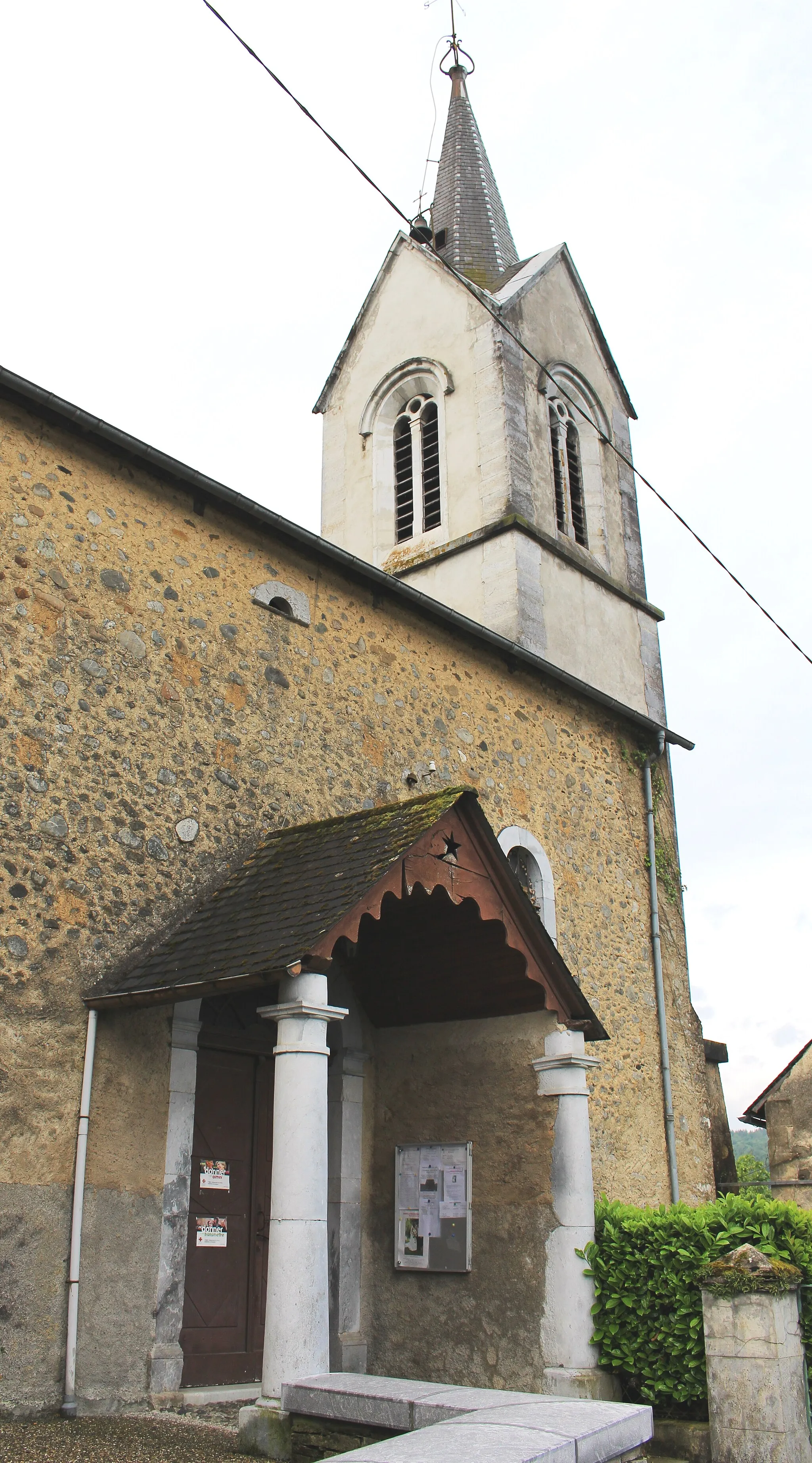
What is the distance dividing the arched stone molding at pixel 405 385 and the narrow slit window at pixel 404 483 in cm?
29

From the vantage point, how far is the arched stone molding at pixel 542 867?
33.1 ft

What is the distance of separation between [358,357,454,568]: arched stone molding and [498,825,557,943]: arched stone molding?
5.96 meters

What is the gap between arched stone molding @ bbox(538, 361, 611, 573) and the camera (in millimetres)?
16125

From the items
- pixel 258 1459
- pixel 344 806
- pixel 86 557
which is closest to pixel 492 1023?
pixel 344 806

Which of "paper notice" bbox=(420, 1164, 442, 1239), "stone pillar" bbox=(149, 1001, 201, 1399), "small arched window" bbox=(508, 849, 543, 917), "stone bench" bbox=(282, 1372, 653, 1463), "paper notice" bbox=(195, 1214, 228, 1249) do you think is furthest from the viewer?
"small arched window" bbox=(508, 849, 543, 917)

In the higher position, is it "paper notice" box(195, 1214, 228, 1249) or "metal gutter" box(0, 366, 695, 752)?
"metal gutter" box(0, 366, 695, 752)

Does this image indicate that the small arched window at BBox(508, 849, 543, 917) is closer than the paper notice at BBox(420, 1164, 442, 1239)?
No

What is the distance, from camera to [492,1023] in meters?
7.17

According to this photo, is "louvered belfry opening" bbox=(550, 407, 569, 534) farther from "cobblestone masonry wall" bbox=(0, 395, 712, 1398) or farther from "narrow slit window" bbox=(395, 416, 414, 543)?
"cobblestone masonry wall" bbox=(0, 395, 712, 1398)

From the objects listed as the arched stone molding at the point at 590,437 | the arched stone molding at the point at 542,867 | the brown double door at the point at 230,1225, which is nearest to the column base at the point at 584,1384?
the brown double door at the point at 230,1225

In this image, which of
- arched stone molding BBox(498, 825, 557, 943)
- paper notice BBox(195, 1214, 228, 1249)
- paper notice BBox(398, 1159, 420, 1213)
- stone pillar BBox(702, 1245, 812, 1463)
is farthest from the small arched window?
stone pillar BBox(702, 1245, 812, 1463)

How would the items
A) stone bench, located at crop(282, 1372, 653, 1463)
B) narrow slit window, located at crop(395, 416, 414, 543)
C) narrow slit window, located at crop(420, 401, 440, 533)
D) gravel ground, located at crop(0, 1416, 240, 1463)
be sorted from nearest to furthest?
1. stone bench, located at crop(282, 1372, 653, 1463)
2. gravel ground, located at crop(0, 1416, 240, 1463)
3. narrow slit window, located at crop(420, 401, 440, 533)
4. narrow slit window, located at crop(395, 416, 414, 543)

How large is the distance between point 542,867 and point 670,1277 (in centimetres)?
478

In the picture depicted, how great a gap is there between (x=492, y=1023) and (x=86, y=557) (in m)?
3.79
